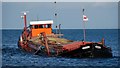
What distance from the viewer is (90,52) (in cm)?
8181

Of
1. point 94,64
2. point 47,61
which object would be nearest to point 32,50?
point 47,61

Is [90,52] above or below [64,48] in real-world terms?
below

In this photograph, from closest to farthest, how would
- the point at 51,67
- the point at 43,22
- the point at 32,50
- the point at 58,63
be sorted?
the point at 51,67, the point at 58,63, the point at 32,50, the point at 43,22

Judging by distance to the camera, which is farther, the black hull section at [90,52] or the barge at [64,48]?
the barge at [64,48]

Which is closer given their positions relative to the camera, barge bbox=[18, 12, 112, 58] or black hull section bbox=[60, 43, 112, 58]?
black hull section bbox=[60, 43, 112, 58]

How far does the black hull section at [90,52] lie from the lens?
3211 inches

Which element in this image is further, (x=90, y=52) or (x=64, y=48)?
(x=64, y=48)

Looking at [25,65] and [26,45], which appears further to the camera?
[26,45]

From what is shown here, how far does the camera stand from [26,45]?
98.9 meters

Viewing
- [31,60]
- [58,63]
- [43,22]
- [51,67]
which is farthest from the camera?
[43,22]

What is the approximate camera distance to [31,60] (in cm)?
8238

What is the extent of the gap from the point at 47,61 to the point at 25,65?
5.37 m

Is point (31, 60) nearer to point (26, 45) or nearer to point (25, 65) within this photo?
point (25, 65)

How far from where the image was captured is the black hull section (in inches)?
3211
